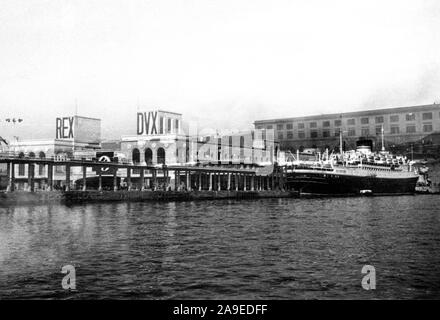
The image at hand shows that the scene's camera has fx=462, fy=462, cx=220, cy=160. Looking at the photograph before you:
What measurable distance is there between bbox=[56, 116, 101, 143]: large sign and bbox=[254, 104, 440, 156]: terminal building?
50.7 metres

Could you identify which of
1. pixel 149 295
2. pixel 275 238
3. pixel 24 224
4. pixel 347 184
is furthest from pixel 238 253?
pixel 347 184

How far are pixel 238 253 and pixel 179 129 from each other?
331 ft

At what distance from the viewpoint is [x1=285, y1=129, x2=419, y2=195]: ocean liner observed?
351 ft

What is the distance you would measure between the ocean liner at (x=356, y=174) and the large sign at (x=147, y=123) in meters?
35.8

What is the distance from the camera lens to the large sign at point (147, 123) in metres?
121

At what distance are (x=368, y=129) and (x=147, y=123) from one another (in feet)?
190

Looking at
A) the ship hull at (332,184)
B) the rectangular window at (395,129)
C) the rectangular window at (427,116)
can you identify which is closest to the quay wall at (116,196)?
the ship hull at (332,184)

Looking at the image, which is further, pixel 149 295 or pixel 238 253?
pixel 238 253

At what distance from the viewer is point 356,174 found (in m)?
112

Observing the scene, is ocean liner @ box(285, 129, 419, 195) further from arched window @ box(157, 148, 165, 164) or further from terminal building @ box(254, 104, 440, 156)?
arched window @ box(157, 148, 165, 164)

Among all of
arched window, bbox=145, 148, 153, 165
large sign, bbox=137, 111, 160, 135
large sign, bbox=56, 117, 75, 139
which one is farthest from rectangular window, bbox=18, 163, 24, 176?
arched window, bbox=145, 148, 153, 165

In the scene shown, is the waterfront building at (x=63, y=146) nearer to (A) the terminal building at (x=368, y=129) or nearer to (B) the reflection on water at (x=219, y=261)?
(A) the terminal building at (x=368, y=129)

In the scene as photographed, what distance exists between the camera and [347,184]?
110 meters
